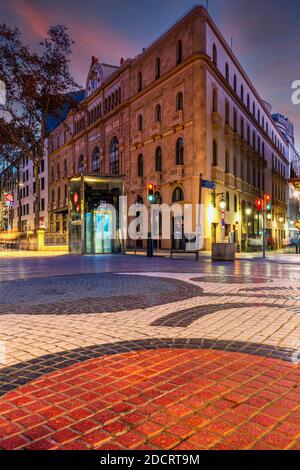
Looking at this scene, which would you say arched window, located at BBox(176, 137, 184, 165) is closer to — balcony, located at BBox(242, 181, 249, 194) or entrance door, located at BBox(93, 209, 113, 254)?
balcony, located at BBox(242, 181, 249, 194)

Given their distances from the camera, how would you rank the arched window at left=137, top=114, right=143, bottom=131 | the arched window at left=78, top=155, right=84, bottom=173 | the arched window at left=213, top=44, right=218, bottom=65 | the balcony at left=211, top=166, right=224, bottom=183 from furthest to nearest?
the arched window at left=78, top=155, right=84, bottom=173 → the arched window at left=137, top=114, right=143, bottom=131 → the arched window at left=213, top=44, right=218, bottom=65 → the balcony at left=211, top=166, right=224, bottom=183

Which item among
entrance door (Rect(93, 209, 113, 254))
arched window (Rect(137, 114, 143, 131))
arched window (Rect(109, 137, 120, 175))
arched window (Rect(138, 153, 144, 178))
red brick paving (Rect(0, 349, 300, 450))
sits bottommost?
red brick paving (Rect(0, 349, 300, 450))

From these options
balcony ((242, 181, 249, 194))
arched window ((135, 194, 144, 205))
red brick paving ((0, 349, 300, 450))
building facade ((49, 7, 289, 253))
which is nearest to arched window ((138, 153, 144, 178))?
building facade ((49, 7, 289, 253))

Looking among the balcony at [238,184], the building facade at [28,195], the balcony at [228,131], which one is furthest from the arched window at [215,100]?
the building facade at [28,195]

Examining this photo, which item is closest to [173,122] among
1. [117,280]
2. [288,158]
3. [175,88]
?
[175,88]

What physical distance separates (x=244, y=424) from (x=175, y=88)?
30614mm

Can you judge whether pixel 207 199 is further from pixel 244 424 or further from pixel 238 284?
pixel 244 424

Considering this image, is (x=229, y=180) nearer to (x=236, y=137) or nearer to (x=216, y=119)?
(x=236, y=137)

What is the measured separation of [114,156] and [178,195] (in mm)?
12160

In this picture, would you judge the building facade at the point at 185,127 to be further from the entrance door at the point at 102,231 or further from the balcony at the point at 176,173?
the entrance door at the point at 102,231

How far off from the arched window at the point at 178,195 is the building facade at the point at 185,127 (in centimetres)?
8

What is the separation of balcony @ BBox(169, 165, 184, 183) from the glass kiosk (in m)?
8.07

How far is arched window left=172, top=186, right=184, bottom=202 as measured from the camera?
29234 millimetres

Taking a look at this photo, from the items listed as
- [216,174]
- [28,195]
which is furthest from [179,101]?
[28,195]
